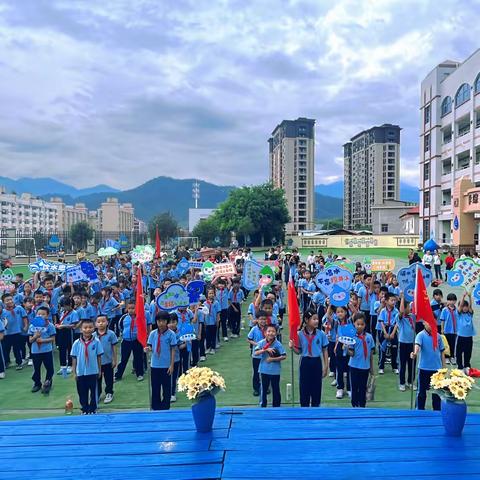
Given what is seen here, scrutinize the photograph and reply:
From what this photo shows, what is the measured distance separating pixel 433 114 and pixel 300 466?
47.0m

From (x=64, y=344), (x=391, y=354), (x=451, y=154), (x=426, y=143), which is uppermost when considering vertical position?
(x=426, y=143)

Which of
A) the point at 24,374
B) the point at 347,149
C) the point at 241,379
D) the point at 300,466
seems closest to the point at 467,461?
the point at 300,466

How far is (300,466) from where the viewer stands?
3.30m

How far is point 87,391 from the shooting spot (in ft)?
21.4

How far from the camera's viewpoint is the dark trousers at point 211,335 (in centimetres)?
1057

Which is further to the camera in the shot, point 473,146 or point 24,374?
point 473,146

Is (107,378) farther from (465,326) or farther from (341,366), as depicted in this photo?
(465,326)

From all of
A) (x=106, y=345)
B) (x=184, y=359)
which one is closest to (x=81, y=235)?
(x=184, y=359)

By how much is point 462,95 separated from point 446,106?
325 cm

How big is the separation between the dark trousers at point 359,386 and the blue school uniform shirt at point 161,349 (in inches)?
107

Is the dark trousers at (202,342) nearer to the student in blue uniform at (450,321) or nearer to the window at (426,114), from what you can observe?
the student in blue uniform at (450,321)

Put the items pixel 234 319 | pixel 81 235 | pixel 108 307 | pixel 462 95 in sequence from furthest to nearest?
1. pixel 81 235
2. pixel 462 95
3. pixel 234 319
4. pixel 108 307

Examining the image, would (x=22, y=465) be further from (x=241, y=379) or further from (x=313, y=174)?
(x=313, y=174)

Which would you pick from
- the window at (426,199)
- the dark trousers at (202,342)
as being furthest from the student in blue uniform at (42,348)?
the window at (426,199)
